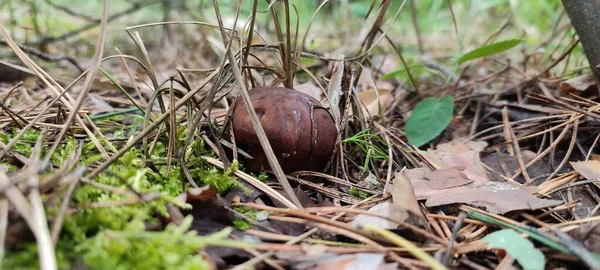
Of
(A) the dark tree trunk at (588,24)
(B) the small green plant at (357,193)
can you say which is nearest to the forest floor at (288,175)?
(B) the small green plant at (357,193)

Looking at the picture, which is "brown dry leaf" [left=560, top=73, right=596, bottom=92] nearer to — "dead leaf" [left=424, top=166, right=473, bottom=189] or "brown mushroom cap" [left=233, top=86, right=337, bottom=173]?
"dead leaf" [left=424, top=166, right=473, bottom=189]

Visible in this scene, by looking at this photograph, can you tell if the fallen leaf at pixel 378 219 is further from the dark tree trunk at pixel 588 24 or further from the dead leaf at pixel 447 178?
the dark tree trunk at pixel 588 24

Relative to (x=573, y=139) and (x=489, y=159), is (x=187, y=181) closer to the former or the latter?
(x=489, y=159)

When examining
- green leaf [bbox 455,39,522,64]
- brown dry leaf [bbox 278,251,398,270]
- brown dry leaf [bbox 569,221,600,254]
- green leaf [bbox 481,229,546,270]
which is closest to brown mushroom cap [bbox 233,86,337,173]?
brown dry leaf [bbox 278,251,398,270]

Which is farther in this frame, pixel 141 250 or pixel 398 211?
pixel 398 211

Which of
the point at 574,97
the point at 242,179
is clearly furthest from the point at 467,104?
the point at 242,179

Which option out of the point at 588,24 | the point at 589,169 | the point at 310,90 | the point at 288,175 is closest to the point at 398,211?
the point at 288,175

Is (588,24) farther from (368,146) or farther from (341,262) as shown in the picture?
(341,262)
